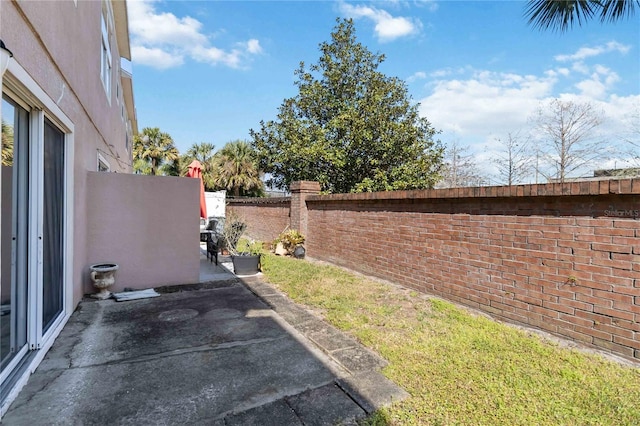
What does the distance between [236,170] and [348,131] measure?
1260cm

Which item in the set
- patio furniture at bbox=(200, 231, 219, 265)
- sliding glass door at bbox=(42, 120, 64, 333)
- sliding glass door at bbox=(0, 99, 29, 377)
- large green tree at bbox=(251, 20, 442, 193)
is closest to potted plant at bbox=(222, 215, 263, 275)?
patio furniture at bbox=(200, 231, 219, 265)

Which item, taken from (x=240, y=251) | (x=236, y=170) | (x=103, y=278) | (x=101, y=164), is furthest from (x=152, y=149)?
(x=103, y=278)

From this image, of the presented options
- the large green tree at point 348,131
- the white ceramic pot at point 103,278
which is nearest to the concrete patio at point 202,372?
the white ceramic pot at point 103,278

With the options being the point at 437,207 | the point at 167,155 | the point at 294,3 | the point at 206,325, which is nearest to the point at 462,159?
the point at 294,3

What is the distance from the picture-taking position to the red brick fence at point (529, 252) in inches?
125

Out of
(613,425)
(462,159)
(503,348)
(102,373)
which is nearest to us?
(613,425)

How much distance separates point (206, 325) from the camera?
4098 mm

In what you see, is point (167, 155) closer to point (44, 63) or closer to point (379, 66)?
point (379, 66)

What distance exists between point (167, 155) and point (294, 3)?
673 inches

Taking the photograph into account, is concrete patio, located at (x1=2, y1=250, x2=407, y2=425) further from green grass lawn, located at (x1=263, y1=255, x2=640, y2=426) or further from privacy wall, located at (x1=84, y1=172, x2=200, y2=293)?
privacy wall, located at (x1=84, y1=172, x2=200, y2=293)

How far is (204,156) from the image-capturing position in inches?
966

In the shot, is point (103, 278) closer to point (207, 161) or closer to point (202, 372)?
point (202, 372)

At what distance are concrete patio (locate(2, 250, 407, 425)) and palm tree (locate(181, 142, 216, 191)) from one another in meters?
20.0

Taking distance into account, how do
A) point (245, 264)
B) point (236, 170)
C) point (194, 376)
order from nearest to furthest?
point (194, 376) < point (245, 264) < point (236, 170)
